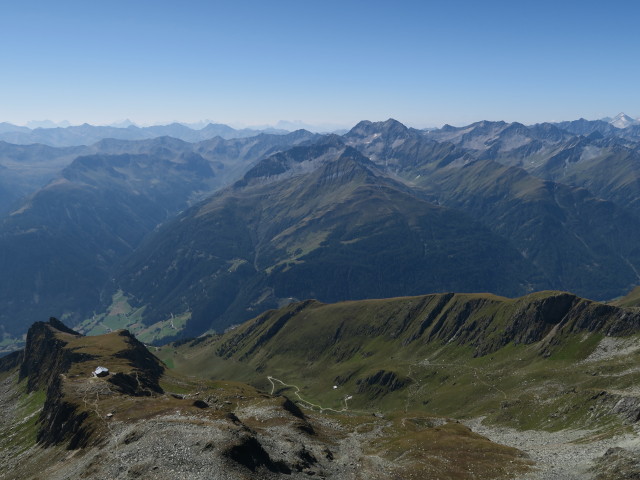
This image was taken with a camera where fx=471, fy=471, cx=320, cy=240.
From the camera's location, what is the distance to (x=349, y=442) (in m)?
116

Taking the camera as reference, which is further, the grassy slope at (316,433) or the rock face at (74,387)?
the rock face at (74,387)

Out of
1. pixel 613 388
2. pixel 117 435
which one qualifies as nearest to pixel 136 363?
pixel 117 435

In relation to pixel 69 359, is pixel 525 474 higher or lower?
higher

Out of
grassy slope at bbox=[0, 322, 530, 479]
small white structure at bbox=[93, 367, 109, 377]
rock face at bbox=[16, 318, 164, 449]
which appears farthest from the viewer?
small white structure at bbox=[93, 367, 109, 377]

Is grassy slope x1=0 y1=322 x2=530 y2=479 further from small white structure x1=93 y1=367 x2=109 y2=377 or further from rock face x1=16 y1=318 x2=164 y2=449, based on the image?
small white structure x1=93 y1=367 x2=109 y2=377

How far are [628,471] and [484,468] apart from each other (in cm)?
2395

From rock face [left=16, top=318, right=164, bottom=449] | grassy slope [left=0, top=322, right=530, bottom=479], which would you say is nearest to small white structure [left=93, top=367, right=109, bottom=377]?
rock face [left=16, top=318, right=164, bottom=449]

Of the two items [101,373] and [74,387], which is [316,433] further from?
[101,373]

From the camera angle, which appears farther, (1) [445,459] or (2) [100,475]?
(1) [445,459]

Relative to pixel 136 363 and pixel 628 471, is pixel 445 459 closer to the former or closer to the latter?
pixel 628 471

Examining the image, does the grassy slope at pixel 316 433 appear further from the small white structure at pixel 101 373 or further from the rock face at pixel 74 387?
the small white structure at pixel 101 373

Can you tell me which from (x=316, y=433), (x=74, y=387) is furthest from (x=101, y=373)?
(x=316, y=433)

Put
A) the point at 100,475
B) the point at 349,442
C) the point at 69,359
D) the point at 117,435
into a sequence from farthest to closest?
the point at 69,359, the point at 349,442, the point at 117,435, the point at 100,475

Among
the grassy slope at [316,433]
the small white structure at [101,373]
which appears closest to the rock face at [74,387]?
the grassy slope at [316,433]
